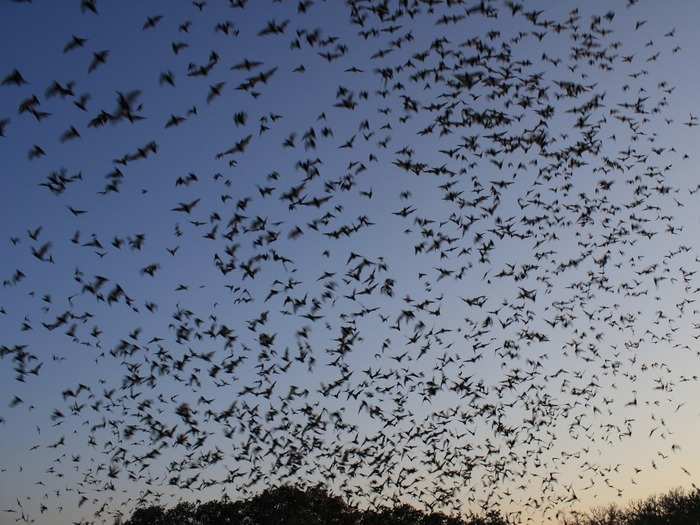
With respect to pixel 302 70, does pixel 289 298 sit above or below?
below

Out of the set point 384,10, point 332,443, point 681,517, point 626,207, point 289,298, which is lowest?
point 681,517

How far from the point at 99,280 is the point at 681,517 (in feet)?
88.5

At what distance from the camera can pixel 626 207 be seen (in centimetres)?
2277

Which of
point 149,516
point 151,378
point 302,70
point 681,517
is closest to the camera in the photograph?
point 302,70

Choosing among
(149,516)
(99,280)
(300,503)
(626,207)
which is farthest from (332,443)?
(149,516)

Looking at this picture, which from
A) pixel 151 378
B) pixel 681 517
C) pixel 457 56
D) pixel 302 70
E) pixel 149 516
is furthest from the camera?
Result: pixel 149 516

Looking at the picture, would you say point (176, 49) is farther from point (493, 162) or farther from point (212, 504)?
point (212, 504)

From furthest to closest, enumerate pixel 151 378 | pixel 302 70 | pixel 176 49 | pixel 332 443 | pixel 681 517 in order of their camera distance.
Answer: pixel 681 517 < pixel 332 443 < pixel 151 378 < pixel 302 70 < pixel 176 49

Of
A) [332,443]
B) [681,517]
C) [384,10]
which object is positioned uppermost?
[384,10]

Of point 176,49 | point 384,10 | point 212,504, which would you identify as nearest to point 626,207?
point 384,10

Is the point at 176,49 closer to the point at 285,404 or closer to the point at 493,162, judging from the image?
the point at 493,162

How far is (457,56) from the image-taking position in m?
19.3

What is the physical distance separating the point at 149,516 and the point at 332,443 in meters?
45.9

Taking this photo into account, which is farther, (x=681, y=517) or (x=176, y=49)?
(x=681, y=517)
